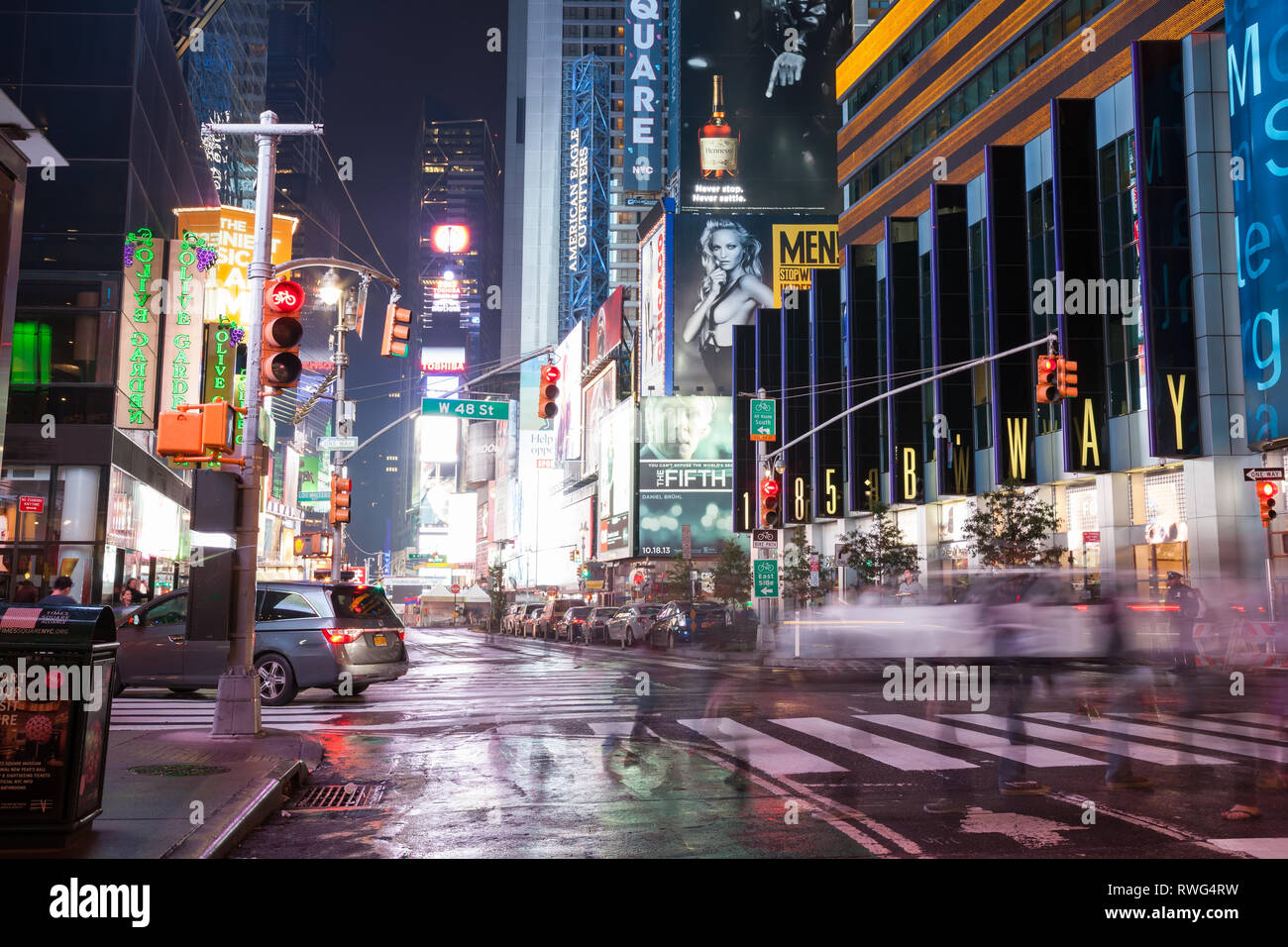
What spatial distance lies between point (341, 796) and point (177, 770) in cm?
141

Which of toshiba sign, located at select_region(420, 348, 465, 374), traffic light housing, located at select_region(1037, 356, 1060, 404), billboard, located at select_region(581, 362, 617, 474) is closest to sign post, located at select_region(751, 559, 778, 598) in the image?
traffic light housing, located at select_region(1037, 356, 1060, 404)

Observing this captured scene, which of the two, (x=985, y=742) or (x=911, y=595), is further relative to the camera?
(x=911, y=595)

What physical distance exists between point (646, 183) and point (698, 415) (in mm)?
48492

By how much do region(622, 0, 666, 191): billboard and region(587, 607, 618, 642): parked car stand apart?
94.5m

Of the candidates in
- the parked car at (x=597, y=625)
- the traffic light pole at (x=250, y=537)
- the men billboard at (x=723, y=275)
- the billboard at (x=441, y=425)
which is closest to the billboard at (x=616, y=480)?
the men billboard at (x=723, y=275)

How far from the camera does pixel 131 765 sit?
8867 mm

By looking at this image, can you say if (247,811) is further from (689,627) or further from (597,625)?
(597,625)

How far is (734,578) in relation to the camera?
56.8 meters

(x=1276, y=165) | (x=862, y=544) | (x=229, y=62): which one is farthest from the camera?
(x=229, y=62)

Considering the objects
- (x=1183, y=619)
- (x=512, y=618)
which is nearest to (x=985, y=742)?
(x=1183, y=619)
